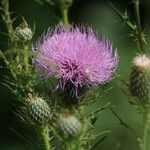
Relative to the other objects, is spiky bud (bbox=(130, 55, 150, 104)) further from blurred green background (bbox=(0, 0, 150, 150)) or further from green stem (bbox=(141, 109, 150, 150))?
blurred green background (bbox=(0, 0, 150, 150))

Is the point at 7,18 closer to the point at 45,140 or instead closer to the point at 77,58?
the point at 77,58

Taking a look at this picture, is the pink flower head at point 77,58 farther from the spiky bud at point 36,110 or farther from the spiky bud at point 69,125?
the spiky bud at point 69,125

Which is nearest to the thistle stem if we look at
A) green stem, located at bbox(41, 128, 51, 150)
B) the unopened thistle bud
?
the unopened thistle bud

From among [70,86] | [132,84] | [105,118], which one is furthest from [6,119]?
[132,84]

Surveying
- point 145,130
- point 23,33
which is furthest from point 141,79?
point 23,33

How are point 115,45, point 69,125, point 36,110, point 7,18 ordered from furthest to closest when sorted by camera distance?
1. point 115,45
2. point 7,18
3. point 36,110
4. point 69,125
